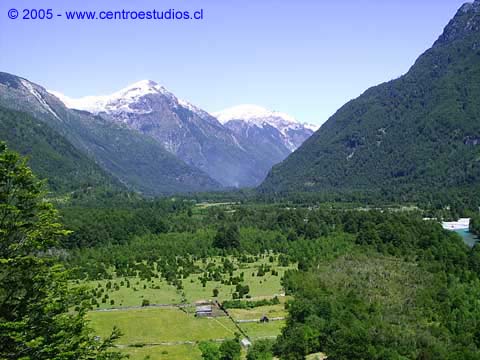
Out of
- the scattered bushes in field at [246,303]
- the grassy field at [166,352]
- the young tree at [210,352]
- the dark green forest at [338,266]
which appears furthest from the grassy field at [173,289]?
the young tree at [210,352]

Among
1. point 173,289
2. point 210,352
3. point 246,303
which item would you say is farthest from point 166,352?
point 173,289

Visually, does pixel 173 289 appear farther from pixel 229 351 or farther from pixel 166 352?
pixel 229 351

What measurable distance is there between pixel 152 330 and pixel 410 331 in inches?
1218

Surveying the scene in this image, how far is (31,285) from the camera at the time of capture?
23.5 m

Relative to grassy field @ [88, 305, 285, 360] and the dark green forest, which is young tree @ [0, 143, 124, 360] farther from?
grassy field @ [88, 305, 285, 360]

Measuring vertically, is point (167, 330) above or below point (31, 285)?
below

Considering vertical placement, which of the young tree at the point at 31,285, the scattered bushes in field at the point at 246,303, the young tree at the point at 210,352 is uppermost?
the young tree at the point at 31,285

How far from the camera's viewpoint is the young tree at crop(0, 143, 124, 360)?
74.2 feet

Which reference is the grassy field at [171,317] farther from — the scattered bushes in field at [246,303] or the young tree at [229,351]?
the young tree at [229,351]

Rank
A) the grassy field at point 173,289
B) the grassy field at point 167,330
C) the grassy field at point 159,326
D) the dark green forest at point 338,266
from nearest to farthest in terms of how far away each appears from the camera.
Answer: the dark green forest at point 338,266 → the grassy field at point 167,330 → the grassy field at point 159,326 → the grassy field at point 173,289

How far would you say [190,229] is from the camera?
164000 mm

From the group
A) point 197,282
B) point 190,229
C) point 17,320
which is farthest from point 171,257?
point 17,320

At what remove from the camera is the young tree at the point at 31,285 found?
22.6 metres

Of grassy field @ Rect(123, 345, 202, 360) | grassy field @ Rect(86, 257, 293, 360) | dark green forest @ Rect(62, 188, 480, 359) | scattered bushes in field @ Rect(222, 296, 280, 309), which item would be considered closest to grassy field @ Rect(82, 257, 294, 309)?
grassy field @ Rect(86, 257, 293, 360)
